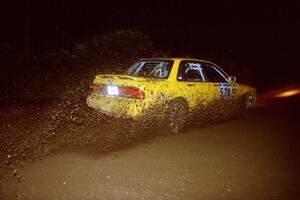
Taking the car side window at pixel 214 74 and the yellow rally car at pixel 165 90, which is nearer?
the yellow rally car at pixel 165 90

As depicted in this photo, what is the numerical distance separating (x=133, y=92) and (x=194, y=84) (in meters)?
1.62

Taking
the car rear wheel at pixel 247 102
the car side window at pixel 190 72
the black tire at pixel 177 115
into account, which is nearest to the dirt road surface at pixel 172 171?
the black tire at pixel 177 115

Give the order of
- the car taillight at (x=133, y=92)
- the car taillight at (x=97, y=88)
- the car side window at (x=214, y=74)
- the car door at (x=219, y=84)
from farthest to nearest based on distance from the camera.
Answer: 1. the car side window at (x=214, y=74)
2. the car door at (x=219, y=84)
3. the car taillight at (x=97, y=88)
4. the car taillight at (x=133, y=92)

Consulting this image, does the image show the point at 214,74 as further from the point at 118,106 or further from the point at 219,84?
the point at 118,106

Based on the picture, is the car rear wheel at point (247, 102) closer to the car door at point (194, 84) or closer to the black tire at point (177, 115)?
the car door at point (194, 84)

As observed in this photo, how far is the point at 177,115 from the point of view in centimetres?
783

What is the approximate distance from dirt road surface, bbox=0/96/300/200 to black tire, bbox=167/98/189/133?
0.28 m

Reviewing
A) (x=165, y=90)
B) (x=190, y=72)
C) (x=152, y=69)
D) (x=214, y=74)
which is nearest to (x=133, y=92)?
(x=165, y=90)

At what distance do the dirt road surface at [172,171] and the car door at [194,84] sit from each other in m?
0.84

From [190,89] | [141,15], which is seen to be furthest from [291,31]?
[190,89]

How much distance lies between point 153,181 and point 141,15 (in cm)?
1534

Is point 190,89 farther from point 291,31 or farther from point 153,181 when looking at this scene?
point 291,31

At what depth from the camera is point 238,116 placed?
983 cm

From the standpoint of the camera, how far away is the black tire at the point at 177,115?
25.4 ft
